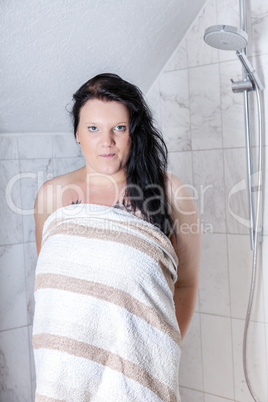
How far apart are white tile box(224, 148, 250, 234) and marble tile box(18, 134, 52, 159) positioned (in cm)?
68

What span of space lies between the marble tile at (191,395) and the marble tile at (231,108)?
1.04m

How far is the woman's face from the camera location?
4.15 feet

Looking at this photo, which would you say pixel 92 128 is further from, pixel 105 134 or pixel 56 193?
pixel 56 193

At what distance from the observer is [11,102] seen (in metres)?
1.54

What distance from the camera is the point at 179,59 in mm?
1876

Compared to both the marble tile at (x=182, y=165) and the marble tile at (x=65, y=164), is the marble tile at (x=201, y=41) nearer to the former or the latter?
the marble tile at (x=182, y=165)

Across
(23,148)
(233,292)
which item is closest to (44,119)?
(23,148)

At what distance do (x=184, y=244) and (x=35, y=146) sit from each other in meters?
0.71

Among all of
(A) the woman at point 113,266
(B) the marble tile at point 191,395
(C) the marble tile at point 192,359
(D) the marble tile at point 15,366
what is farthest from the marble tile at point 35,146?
(B) the marble tile at point 191,395

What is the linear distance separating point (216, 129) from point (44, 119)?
657mm

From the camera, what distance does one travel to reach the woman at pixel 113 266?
1138 mm

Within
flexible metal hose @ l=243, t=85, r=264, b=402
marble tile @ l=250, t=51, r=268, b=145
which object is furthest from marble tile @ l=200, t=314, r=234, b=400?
marble tile @ l=250, t=51, r=268, b=145

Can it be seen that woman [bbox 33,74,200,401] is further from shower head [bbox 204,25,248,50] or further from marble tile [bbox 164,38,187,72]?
marble tile [bbox 164,38,187,72]

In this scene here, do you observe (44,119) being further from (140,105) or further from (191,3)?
(191,3)
